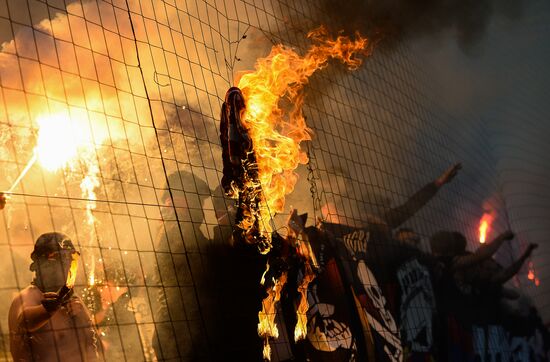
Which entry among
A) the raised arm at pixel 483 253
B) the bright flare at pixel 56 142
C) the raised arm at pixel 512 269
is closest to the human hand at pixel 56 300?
the bright flare at pixel 56 142

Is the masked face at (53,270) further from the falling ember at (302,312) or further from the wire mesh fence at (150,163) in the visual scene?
the falling ember at (302,312)

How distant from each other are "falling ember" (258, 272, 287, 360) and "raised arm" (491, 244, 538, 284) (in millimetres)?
12396

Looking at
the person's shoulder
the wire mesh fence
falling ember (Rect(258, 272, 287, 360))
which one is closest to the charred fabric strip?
the wire mesh fence

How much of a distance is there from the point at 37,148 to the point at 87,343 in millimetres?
2686

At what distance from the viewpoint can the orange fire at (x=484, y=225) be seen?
72.9 ft

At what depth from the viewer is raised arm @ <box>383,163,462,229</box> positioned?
55.9 ft

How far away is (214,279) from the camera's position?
10.8 m

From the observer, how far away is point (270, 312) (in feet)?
35.8

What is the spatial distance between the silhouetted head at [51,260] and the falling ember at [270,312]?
3.62 metres

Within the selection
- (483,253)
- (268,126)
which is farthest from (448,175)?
(268,126)

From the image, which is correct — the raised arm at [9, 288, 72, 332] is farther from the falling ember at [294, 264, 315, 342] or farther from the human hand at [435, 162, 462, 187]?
the human hand at [435, 162, 462, 187]

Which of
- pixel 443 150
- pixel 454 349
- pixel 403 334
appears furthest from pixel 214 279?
pixel 443 150

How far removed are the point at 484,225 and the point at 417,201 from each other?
5.34 metres

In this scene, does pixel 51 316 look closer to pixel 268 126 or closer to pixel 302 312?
pixel 268 126
